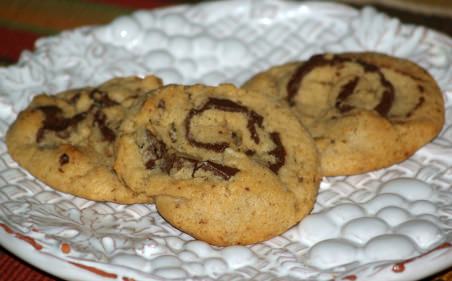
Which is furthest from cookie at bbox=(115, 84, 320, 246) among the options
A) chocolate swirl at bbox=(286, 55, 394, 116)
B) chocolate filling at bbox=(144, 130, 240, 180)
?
chocolate swirl at bbox=(286, 55, 394, 116)

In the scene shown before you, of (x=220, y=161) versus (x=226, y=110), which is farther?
(x=226, y=110)

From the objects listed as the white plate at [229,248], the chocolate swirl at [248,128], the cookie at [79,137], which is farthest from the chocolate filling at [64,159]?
the chocolate swirl at [248,128]

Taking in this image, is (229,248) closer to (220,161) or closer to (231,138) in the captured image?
(220,161)

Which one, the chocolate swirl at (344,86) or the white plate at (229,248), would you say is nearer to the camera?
the white plate at (229,248)

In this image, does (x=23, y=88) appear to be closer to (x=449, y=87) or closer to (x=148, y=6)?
(x=148, y=6)

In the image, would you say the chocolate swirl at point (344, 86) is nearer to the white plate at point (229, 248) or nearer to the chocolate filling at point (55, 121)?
the white plate at point (229, 248)

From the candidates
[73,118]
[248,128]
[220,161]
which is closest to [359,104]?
[248,128]

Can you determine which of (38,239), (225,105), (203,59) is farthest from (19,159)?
(203,59)
